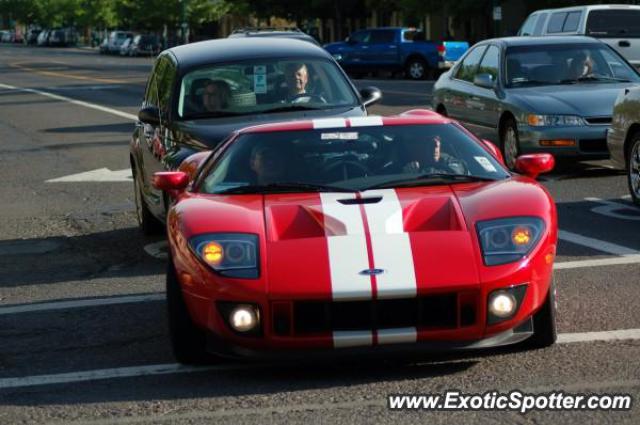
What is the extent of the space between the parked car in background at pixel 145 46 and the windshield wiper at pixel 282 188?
276ft

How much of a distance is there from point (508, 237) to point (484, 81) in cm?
994

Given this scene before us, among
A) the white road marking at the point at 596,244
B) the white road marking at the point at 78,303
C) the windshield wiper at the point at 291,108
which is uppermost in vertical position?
the windshield wiper at the point at 291,108

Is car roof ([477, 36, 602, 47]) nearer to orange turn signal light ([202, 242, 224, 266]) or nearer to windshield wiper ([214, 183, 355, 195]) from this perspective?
windshield wiper ([214, 183, 355, 195])

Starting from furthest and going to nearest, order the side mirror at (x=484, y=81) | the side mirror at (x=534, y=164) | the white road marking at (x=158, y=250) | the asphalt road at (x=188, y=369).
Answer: the side mirror at (x=484, y=81) → the white road marking at (x=158, y=250) → the side mirror at (x=534, y=164) → the asphalt road at (x=188, y=369)

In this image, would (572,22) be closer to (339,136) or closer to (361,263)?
(339,136)

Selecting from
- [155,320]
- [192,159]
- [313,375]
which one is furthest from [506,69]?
[313,375]

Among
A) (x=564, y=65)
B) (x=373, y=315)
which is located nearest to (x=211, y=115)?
(x=373, y=315)

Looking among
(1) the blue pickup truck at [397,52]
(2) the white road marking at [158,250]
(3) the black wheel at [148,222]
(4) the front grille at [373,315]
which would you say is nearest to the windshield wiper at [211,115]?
(3) the black wheel at [148,222]

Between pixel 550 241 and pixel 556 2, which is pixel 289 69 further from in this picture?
pixel 556 2

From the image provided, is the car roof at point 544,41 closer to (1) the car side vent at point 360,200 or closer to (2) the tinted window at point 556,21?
(2) the tinted window at point 556,21

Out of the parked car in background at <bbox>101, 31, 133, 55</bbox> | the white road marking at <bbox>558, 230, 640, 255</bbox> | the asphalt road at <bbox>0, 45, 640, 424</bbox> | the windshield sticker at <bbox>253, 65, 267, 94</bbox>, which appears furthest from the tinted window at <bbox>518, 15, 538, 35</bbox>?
the parked car in background at <bbox>101, 31, 133, 55</bbox>

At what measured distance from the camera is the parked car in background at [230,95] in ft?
38.7

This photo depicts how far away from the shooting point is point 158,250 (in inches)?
452

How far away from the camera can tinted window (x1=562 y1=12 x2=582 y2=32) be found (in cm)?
2688
